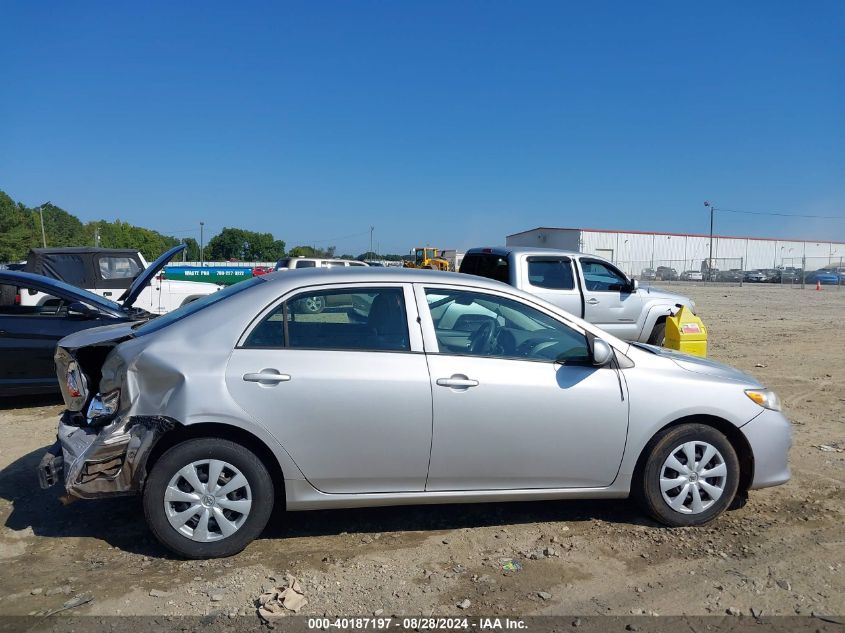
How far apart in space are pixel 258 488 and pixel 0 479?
2663mm

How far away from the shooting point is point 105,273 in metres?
12.6

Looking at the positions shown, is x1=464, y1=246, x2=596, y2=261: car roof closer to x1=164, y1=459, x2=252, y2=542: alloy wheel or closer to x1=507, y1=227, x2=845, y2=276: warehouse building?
x1=164, y1=459, x2=252, y2=542: alloy wheel

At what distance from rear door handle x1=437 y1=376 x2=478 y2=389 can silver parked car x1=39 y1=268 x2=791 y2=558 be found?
2 centimetres

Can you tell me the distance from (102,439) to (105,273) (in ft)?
33.2

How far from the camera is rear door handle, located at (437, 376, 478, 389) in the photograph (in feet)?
12.4

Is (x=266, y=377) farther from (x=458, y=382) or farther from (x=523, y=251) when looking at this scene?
(x=523, y=251)

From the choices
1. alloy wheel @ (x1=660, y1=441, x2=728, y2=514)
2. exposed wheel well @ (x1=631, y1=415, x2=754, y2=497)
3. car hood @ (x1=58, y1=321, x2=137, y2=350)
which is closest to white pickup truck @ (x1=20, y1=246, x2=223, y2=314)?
car hood @ (x1=58, y1=321, x2=137, y2=350)

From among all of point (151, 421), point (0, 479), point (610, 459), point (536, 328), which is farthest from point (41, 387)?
point (610, 459)

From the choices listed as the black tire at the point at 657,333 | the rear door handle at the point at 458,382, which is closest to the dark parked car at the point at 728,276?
the black tire at the point at 657,333

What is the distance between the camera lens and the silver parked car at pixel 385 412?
11.8 ft

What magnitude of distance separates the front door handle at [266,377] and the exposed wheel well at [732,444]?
7.52 feet

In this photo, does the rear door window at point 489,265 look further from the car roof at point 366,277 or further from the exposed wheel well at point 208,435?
the exposed wheel well at point 208,435

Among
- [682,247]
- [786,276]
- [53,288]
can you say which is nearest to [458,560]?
[53,288]

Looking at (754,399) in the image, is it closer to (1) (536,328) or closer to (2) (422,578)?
(1) (536,328)
